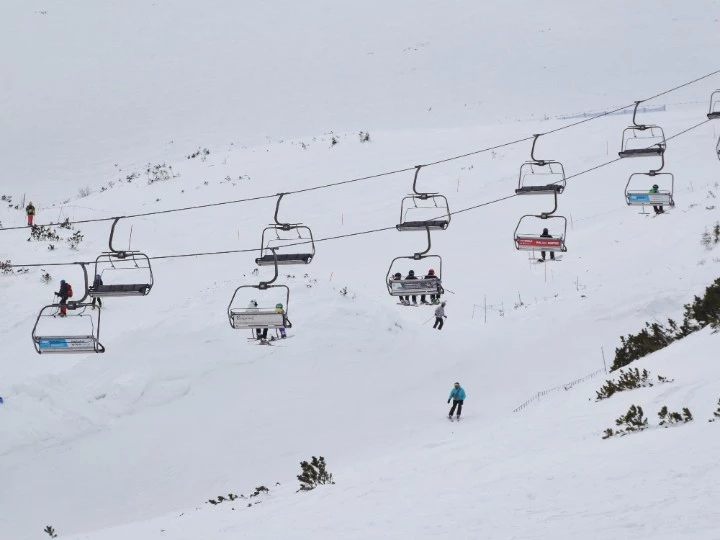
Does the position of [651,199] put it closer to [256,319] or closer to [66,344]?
[256,319]

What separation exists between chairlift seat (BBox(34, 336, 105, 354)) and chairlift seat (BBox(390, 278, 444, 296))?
5.21 meters

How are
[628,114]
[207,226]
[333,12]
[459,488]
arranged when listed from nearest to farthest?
[459,488] < [207,226] < [628,114] < [333,12]

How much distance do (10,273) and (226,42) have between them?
139 feet

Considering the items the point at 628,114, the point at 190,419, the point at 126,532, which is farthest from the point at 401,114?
the point at 126,532

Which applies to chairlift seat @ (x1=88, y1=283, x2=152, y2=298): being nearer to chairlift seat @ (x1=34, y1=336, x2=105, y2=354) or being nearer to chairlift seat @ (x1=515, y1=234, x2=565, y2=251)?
chairlift seat @ (x1=34, y1=336, x2=105, y2=354)

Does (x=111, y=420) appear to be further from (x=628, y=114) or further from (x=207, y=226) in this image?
(x=628, y=114)

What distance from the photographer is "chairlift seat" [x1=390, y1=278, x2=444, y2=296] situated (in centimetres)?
1661

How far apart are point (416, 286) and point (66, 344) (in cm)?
601

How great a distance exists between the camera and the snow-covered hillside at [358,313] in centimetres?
1353

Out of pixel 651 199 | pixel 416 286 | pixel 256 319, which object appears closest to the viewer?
pixel 256 319

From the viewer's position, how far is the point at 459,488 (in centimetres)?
1329

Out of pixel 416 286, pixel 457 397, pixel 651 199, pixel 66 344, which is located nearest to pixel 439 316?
pixel 457 397

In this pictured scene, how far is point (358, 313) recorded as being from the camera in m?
25.3

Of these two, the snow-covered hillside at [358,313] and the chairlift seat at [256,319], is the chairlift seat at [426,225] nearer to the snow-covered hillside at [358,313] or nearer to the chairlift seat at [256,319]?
the chairlift seat at [256,319]
